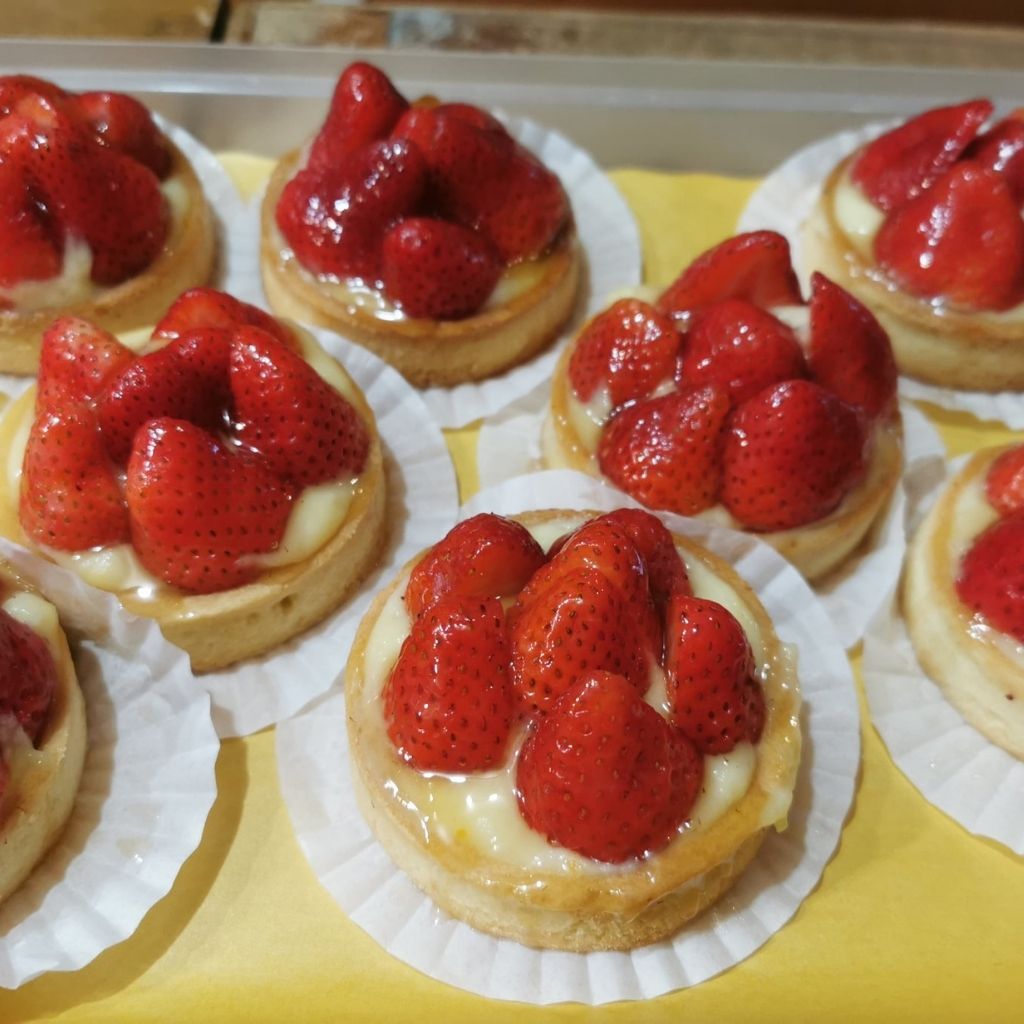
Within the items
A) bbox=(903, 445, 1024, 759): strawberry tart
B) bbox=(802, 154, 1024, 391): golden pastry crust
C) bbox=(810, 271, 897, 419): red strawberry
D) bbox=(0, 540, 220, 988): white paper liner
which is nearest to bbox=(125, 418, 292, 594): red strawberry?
bbox=(0, 540, 220, 988): white paper liner

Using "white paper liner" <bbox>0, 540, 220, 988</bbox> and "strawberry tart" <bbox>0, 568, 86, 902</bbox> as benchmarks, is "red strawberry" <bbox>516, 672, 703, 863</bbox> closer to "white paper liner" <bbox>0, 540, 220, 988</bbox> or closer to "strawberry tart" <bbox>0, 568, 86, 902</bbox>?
"white paper liner" <bbox>0, 540, 220, 988</bbox>

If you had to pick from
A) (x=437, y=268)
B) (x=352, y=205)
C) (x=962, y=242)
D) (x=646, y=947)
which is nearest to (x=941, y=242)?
(x=962, y=242)

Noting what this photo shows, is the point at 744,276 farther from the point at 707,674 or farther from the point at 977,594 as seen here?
the point at 707,674

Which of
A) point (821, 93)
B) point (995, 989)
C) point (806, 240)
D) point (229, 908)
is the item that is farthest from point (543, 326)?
point (995, 989)

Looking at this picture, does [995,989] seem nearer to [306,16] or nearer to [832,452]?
[832,452]

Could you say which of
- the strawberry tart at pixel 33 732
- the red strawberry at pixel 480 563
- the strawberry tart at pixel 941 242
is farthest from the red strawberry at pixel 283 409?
the strawberry tart at pixel 941 242

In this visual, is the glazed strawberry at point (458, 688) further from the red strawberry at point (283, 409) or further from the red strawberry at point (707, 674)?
the red strawberry at point (283, 409)
